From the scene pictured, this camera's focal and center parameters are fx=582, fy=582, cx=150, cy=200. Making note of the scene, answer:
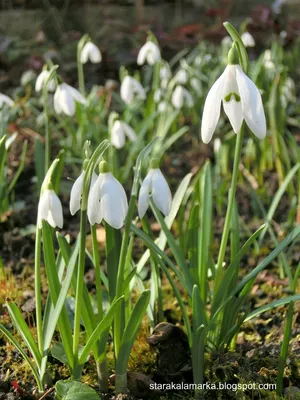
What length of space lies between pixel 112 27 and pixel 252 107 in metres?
5.37

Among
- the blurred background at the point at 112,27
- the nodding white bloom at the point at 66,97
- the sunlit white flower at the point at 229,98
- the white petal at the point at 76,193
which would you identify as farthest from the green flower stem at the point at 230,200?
the blurred background at the point at 112,27

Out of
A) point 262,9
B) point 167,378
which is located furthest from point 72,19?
point 167,378

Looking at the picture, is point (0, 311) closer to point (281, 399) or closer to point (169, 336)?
point (169, 336)

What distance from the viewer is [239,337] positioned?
1951 millimetres

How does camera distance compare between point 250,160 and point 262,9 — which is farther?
point 262,9

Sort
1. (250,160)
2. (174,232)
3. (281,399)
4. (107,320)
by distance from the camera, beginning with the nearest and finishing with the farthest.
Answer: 1. (107,320)
2. (281,399)
3. (174,232)
4. (250,160)

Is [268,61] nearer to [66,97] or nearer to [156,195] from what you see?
[66,97]

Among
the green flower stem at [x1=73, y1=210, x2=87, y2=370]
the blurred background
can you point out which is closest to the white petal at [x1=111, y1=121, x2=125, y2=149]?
the green flower stem at [x1=73, y1=210, x2=87, y2=370]

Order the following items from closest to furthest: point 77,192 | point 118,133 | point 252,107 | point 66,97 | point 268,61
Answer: point 252,107
point 77,192
point 66,97
point 118,133
point 268,61

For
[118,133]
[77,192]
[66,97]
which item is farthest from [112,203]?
[118,133]

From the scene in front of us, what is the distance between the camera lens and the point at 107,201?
1301 millimetres

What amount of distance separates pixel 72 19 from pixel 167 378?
5933 millimetres

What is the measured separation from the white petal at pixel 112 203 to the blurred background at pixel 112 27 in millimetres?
3930

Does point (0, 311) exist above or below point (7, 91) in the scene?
below
